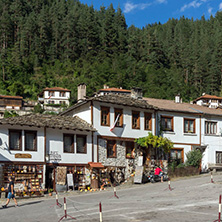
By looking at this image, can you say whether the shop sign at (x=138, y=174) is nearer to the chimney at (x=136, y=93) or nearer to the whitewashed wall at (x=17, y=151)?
the chimney at (x=136, y=93)

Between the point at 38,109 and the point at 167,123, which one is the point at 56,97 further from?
the point at 167,123

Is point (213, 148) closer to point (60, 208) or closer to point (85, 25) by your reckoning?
point (60, 208)

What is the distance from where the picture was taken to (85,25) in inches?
5428

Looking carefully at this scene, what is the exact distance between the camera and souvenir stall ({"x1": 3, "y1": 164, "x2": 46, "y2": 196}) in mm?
30047

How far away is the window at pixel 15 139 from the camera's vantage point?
1207 inches

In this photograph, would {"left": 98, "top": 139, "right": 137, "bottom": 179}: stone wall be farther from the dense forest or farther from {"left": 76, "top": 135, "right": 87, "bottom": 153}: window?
the dense forest

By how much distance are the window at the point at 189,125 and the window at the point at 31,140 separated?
16.0 metres

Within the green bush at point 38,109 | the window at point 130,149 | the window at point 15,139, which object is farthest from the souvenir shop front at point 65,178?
the green bush at point 38,109

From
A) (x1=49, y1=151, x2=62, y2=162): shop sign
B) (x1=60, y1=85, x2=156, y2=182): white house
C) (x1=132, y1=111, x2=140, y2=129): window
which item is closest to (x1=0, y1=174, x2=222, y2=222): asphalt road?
(x1=49, y1=151, x2=62, y2=162): shop sign

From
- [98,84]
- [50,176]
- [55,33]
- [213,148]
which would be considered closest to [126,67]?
[98,84]

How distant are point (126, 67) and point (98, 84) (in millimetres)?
18261

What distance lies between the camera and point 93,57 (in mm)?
129125

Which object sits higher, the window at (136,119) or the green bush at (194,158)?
the window at (136,119)

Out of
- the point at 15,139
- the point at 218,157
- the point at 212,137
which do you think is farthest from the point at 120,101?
the point at 218,157
